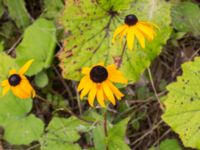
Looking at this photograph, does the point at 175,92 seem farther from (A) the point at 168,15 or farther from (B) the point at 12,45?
(B) the point at 12,45

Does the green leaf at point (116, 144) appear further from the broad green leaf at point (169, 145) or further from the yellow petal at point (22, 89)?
the yellow petal at point (22, 89)

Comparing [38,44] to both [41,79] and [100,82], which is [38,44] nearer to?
[41,79]

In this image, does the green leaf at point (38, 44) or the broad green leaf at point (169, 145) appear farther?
the green leaf at point (38, 44)

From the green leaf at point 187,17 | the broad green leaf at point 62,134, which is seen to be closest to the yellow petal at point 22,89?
the broad green leaf at point 62,134

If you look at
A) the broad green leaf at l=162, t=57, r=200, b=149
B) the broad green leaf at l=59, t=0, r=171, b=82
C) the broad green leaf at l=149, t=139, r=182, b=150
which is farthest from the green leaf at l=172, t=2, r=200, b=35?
the broad green leaf at l=149, t=139, r=182, b=150

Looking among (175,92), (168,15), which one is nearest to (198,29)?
(168,15)

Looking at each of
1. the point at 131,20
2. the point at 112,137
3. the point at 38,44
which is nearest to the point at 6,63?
the point at 38,44

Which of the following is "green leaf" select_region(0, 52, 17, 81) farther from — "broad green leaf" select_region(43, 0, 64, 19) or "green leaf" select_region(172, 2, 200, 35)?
"green leaf" select_region(172, 2, 200, 35)
